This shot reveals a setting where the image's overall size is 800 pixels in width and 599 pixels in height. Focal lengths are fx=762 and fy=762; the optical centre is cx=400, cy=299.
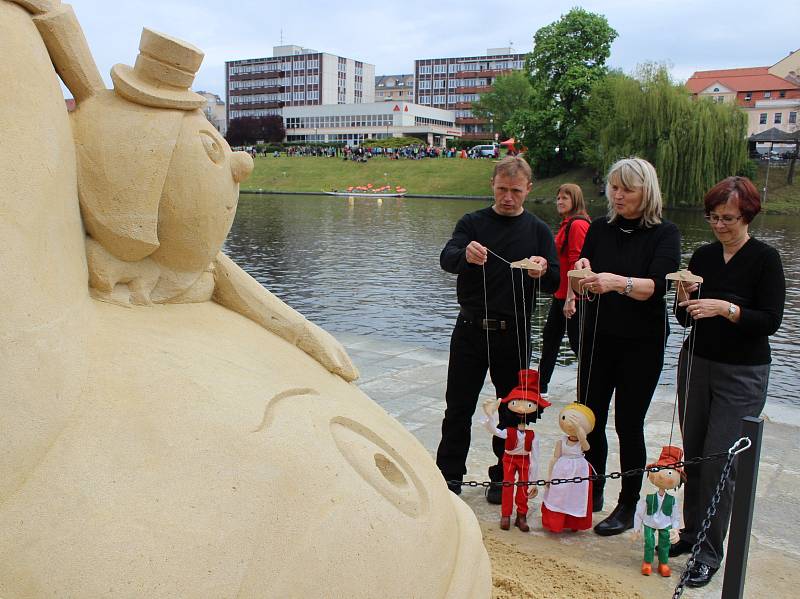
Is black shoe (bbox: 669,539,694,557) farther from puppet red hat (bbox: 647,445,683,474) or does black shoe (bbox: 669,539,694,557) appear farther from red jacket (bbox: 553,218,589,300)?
red jacket (bbox: 553,218,589,300)

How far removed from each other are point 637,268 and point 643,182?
45 centimetres

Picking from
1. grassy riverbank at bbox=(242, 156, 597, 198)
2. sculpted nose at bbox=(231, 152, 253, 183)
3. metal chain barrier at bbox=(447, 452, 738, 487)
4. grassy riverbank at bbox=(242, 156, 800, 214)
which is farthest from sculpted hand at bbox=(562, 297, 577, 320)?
grassy riverbank at bbox=(242, 156, 597, 198)

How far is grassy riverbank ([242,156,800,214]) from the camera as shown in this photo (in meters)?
Result: 41.0

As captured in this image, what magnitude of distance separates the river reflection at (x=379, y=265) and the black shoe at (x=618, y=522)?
14.9ft

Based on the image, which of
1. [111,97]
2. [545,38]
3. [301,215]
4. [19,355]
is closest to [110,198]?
[111,97]

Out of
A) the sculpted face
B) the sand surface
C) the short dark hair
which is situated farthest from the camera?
the short dark hair

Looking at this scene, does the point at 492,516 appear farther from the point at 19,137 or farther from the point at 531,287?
the point at 19,137

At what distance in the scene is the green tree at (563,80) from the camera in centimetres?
4097

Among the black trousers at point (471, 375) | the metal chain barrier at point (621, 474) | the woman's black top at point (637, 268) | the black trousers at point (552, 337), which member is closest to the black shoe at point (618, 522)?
the metal chain barrier at point (621, 474)

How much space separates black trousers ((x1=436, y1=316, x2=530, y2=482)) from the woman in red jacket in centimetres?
176

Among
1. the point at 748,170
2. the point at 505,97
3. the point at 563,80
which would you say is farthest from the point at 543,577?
the point at 505,97

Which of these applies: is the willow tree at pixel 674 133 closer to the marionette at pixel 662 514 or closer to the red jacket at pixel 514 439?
the red jacket at pixel 514 439

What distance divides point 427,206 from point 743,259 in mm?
Result: 34390

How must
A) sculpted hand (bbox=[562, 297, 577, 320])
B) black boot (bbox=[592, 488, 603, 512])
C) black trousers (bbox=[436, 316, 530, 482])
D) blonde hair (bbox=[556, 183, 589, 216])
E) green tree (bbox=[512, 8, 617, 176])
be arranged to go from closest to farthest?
black trousers (bbox=[436, 316, 530, 482])
black boot (bbox=[592, 488, 603, 512])
sculpted hand (bbox=[562, 297, 577, 320])
blonde hair (bbox=[556, 183, 589, 216])
green tree (bbox=[512, 8, 617, 176])
